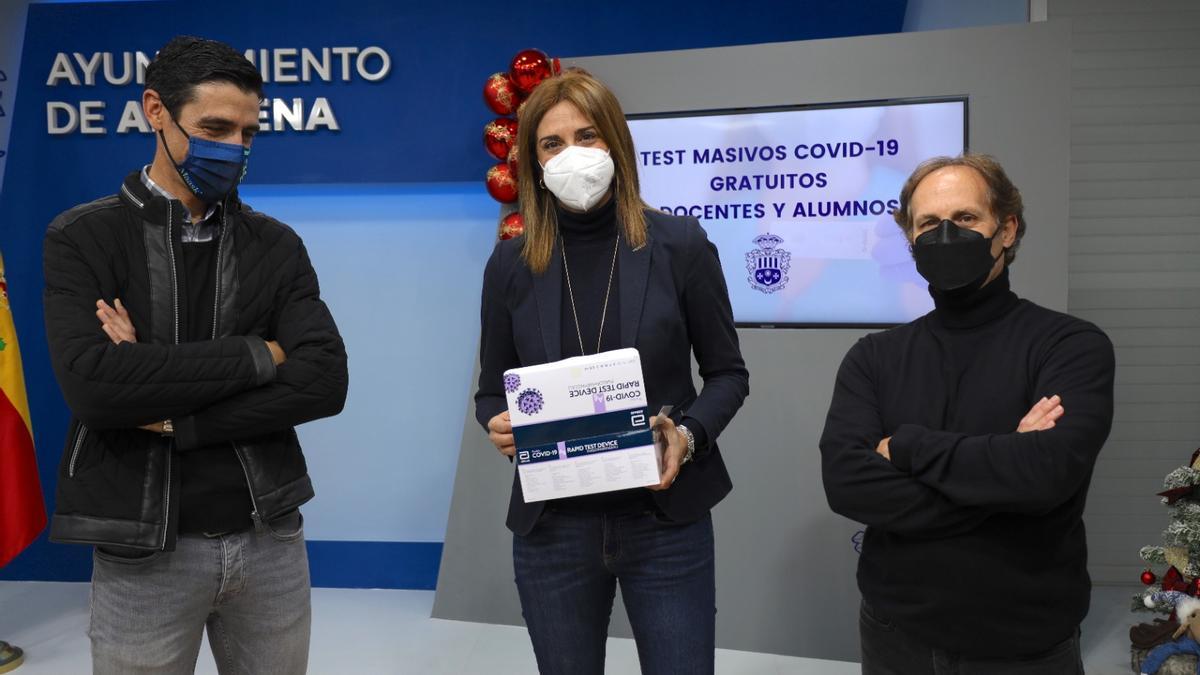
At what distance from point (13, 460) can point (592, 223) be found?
9.37ft

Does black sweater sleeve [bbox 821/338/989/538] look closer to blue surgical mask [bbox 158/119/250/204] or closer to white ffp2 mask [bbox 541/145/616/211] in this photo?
white ffp2 mask [bbox 541/145/616/211]

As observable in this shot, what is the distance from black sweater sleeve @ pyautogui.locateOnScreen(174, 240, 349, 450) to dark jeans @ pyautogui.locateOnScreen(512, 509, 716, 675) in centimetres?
49

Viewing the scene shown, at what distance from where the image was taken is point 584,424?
1698 millimetres

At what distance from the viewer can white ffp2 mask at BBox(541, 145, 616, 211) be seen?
1.81 meters

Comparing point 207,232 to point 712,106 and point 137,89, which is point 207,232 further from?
point 137,89

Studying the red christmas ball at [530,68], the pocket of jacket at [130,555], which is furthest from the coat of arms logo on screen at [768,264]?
the pocket of jacket at [130,555]

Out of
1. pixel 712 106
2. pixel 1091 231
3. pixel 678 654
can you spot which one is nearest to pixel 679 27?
pixel 712 106

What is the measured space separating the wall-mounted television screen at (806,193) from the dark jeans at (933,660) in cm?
191

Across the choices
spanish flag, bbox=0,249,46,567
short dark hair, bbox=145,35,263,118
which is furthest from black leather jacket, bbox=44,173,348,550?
spanish flag, bbox=0,249,46,567

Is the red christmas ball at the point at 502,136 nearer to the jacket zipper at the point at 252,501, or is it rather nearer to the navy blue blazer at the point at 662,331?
the navy blue blazer at the point at 662,331

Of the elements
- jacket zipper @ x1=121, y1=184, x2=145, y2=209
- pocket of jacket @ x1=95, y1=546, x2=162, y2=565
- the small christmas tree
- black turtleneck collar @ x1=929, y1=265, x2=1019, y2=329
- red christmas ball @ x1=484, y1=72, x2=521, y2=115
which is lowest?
the small christmas tree

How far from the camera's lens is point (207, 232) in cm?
186

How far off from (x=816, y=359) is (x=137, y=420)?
98.5 inches

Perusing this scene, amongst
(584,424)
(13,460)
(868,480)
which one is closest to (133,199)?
(584,424)
